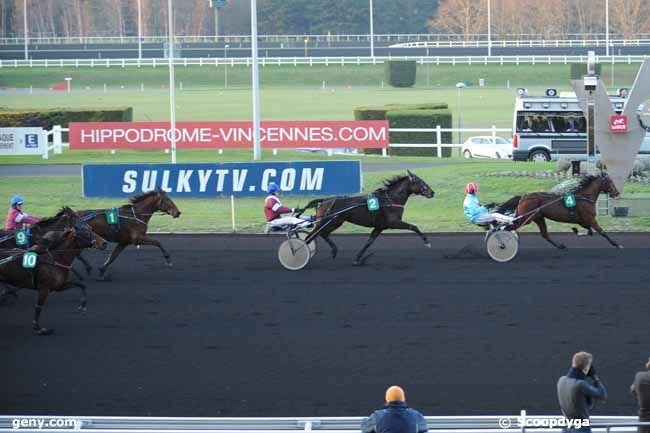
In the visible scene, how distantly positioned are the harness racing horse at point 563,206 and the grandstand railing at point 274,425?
855cm

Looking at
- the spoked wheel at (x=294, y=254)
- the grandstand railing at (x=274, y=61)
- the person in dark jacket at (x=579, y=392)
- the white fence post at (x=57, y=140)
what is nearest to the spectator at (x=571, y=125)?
the white fence post at (x=57, y=140)

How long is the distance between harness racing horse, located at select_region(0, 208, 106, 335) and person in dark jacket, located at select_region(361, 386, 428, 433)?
614 cm

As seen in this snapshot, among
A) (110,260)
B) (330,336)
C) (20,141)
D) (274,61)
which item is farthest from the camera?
(274,61)

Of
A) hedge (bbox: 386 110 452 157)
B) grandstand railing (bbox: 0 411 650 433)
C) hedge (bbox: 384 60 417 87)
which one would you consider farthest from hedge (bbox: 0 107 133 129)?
grandstand railing (bbox: 0 411 650 433)

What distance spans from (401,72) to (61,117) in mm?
24637

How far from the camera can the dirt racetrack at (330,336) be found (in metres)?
9.04

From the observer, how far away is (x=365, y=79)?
59.2 metres

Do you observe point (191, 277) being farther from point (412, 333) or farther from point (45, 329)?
point (412, 333)

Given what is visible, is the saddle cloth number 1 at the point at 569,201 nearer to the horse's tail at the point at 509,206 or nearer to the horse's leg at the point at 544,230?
the horse's leg at the point at 544,230

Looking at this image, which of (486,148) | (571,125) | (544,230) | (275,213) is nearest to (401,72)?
(486,148)

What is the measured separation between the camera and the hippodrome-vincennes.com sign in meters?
25.3

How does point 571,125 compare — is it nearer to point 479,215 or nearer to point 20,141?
point 20,141

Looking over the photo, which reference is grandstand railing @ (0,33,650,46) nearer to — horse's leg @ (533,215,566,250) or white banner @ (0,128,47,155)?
white banner @ (0,128,47,155)

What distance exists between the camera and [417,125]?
33781 mm
